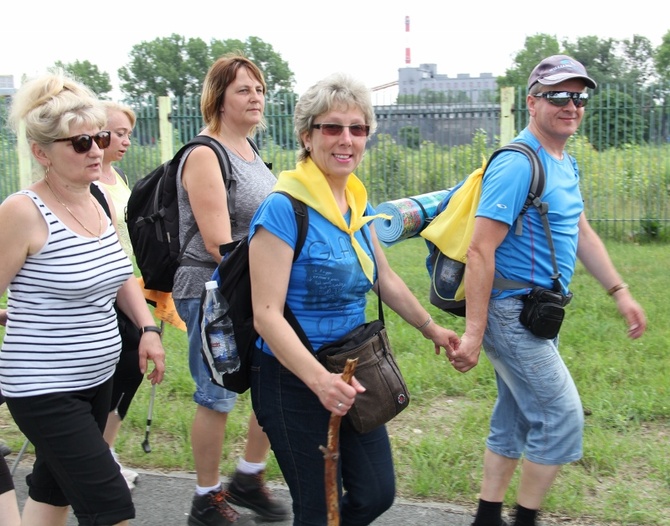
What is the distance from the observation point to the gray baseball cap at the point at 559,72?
3107 mm

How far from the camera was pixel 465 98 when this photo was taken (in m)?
12.1

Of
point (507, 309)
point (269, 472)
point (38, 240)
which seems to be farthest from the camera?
point (269, 472)

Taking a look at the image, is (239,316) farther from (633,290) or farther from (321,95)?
(633,290)

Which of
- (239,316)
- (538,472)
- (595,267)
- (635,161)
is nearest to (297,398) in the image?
(239,316)

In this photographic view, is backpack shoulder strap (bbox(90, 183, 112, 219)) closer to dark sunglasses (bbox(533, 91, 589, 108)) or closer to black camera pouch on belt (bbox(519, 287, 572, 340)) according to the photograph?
black camera pouch on belt (bbox(519, 287, 572, 340))

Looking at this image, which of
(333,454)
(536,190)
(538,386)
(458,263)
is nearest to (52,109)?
(333,454)

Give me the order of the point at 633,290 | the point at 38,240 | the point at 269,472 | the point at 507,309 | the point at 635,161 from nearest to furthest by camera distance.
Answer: the point at 38,240 → the point at 507,309 → the point at 269,472 → the point at 633,290 → the point at 635,161

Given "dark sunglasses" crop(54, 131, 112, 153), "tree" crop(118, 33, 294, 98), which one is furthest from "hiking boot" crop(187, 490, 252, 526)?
"tree" crop(118, 33, 294, 98)

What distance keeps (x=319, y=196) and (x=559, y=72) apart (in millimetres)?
1151

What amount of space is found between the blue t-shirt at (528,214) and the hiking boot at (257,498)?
57.1 inches

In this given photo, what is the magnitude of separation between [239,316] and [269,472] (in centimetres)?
169

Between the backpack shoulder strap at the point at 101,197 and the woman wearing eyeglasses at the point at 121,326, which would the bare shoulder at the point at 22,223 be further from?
the woman wearing eyeglasses at the point at 121,326

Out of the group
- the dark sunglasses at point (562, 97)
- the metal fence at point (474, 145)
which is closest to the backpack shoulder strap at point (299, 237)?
the dark sunglasses at point (562, 97)

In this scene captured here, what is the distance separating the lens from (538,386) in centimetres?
311
